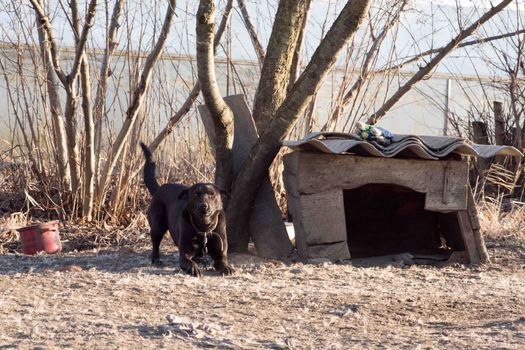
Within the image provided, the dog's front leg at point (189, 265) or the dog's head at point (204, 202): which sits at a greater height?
the dog's head at point (204, 202)

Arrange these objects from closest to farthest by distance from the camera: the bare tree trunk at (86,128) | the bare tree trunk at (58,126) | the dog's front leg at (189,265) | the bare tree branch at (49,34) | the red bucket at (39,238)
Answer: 1. the dog's front leg at (189,265)
2. the bare tree branch at (49,34)
3. the red bucket at (39,238)
4. the bare tree trunk at (86,128)
5. the bare tree trunk at (58,126)

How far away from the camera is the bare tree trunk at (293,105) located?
689cm

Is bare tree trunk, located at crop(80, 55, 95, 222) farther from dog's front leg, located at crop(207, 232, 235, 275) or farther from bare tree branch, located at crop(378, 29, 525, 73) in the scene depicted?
bare tree branch, located at crop(378, 29, 525, 73)

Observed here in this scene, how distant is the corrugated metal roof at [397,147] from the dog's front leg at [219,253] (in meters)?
0.91

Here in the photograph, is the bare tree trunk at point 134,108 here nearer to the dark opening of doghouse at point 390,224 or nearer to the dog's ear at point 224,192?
the dog's ear at point 224,192

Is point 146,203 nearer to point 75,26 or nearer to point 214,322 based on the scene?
point 75,26

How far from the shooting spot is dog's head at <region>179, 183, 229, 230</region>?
651 centimetres

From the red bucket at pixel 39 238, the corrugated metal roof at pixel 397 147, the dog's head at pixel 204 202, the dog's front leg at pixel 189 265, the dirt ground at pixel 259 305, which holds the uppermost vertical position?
the corrugated metal roof at pixel 397 147

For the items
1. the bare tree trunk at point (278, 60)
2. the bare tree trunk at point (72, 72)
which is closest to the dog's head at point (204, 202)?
the bare tree trunk at point (278, 60)

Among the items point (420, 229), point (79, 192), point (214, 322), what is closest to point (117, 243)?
point (79, 192)

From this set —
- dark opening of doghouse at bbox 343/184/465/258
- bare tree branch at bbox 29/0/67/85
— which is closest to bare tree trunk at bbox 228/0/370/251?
dark opening of doghouse at bbox 343/184/465/258

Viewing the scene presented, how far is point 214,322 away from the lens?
4.89 m

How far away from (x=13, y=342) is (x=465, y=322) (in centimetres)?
252

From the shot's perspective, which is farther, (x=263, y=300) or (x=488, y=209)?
(x=488, y=209)
